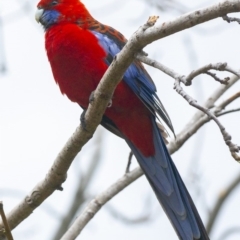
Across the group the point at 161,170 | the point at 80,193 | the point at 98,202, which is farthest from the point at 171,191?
the point at 80,193

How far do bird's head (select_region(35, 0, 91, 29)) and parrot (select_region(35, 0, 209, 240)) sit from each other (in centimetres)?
9

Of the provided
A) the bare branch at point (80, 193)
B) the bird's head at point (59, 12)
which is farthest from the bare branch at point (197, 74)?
the bare branch at point (80, 193)

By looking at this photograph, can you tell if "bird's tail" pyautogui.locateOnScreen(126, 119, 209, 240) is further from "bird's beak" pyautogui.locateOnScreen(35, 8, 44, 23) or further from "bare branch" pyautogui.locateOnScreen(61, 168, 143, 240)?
"bird's beak" pyautogui.locateOnScreen(35, 8, 44, 23)

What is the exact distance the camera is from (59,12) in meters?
4.00

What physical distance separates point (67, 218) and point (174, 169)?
2452 millimetres

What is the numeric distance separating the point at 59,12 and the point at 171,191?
1524mm

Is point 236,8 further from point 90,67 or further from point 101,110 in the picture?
point 90,67

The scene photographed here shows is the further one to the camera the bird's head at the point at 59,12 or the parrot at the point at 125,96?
the bird's head at the point at 59,12

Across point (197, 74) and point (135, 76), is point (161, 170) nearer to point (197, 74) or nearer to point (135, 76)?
point (135, 76)

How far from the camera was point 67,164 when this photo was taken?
3025 mm

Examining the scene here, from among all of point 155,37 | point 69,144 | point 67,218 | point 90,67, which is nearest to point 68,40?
point 90,67

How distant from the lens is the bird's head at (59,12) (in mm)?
3939

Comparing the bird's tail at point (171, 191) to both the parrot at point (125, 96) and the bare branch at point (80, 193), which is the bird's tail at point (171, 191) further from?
the bare branch at point (80, 193)

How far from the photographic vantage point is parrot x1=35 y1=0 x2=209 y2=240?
3518 mm
